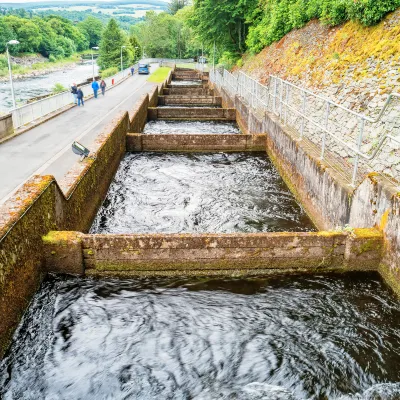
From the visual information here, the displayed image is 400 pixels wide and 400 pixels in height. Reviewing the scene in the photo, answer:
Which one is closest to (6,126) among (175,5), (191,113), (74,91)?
(74,91)

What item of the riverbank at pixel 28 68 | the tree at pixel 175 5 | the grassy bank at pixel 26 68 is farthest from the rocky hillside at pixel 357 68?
the tree at pixel 175 5

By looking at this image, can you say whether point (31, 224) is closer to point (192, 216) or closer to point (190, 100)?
Answer: point (192, 216)

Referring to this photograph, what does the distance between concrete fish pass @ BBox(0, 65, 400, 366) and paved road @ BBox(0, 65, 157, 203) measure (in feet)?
5.65

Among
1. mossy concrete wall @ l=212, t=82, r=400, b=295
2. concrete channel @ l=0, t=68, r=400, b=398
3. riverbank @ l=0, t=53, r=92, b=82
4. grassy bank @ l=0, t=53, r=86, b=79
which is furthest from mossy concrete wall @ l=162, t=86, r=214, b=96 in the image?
grassy bank @ l=0, t=53, r=86, b=79

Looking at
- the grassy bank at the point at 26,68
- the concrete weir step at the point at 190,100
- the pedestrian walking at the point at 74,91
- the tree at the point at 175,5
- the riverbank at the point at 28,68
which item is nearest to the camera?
the pedestrian walking at the point at 74,91

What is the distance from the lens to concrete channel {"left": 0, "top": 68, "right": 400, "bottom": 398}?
6.97 meters

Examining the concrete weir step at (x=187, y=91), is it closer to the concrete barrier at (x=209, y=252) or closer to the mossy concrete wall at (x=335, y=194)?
the mossy concrete wall at (x=335, y=194)

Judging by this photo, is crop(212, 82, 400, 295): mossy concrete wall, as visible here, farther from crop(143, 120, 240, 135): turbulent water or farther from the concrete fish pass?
crop(143, 120, 240, 135): turbulent water

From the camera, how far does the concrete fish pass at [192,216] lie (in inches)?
275

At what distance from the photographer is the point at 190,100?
31.5m

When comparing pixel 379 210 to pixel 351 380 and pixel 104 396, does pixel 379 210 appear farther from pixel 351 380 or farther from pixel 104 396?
pixel 104 396

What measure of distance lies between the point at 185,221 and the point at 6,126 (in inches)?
A: 391

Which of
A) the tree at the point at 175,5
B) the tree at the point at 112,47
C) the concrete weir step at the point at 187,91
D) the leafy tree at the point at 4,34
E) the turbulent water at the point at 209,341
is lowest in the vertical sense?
the turbulent water at the point at 209,341

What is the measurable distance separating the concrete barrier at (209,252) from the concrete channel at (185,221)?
2cm
